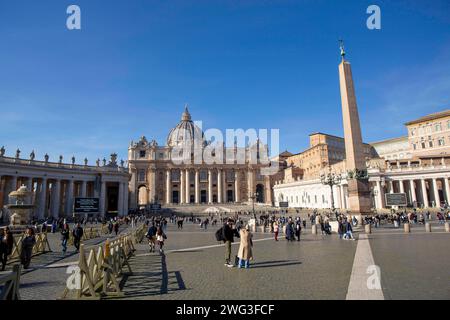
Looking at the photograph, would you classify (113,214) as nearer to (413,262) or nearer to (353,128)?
(353,128)

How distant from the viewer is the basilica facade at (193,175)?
85625 millimetres

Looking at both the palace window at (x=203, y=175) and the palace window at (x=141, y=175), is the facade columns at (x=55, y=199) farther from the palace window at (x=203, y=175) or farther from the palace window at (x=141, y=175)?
the palace window at (x=203, y=175)

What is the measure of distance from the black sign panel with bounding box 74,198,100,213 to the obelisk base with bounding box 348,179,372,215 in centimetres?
2486

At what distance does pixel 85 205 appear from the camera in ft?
94.0

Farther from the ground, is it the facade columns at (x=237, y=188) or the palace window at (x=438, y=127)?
the palace window at (x=438, y=127)

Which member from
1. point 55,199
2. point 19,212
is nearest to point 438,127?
point 19,212

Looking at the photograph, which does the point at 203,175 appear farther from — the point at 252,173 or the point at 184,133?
the point at 184,133

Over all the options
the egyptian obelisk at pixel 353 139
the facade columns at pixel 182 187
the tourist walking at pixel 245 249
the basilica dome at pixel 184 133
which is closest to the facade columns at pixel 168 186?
the facade columns at pixel 182 187

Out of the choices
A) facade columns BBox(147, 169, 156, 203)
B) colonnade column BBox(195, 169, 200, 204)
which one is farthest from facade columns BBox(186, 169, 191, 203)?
facade columns BBox(147, 169, 156, 203)

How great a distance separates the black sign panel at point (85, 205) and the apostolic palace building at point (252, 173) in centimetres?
1254

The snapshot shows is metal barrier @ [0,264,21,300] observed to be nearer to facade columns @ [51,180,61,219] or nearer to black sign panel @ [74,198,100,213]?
black sign panel @ [74,198,100,213]
